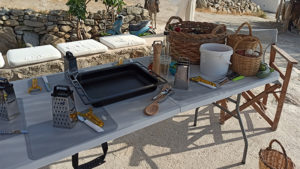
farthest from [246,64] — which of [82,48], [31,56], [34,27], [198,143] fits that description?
[34,27]

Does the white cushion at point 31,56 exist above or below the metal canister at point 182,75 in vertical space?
below

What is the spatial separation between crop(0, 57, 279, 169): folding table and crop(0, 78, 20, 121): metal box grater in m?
0.07

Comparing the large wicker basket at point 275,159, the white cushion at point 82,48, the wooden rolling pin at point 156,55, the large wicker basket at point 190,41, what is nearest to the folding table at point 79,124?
the wooden rolling pin at point 156,55

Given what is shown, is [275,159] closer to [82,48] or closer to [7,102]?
[7,102]

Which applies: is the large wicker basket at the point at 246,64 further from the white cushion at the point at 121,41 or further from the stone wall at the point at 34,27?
the stone wall at the point at 34,27

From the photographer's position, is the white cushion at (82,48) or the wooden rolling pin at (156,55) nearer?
the wooden rolling pin at (156,55)

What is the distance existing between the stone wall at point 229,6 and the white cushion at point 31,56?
10.4 meters

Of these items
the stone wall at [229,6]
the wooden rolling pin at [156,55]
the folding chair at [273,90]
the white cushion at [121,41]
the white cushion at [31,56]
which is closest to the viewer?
the wooden rolling pin at [156,55]

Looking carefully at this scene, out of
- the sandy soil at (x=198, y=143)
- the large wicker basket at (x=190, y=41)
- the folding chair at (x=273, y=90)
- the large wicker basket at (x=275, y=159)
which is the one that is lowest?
the sandy soil at (x=198, y=143)

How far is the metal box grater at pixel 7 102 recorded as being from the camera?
119 centimetres

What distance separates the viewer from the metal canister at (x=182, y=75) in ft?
5.08

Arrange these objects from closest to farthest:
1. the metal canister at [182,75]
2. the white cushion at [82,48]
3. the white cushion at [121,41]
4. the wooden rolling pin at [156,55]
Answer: the metal canister at [182,75], the wooden rolling pin at [156,55], the white cushion at [82,48], the white cushion at [121,41]

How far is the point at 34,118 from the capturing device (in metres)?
1.27

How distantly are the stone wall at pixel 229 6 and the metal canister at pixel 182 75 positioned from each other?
1135cm
